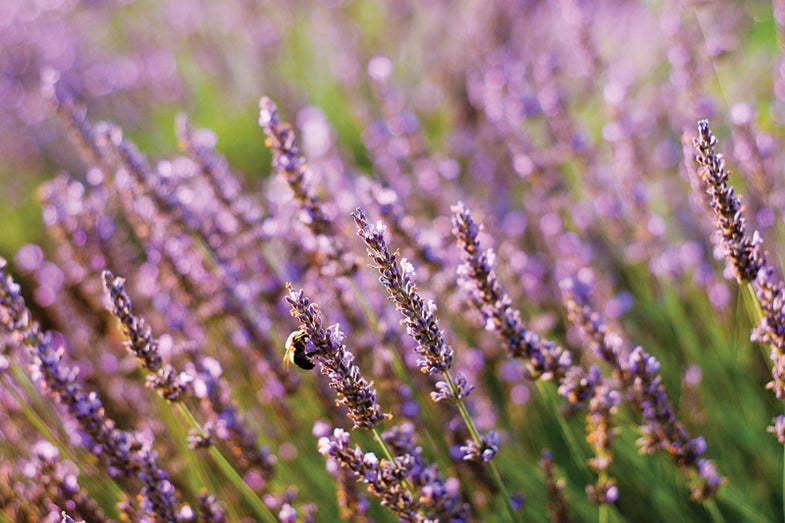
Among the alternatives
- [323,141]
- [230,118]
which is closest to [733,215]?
[323,141]

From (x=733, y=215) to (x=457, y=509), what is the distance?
1.03 meters

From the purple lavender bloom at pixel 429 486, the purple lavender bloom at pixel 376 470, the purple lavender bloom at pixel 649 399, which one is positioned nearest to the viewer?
the purple lavender bloom at pixel 376 470

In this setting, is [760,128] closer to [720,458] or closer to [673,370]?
[673,370]

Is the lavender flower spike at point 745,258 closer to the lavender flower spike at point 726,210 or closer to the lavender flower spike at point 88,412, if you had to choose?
the lavender flower spike at point 726,210

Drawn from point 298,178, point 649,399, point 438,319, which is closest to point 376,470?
point 438,319

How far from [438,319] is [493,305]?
35 cm

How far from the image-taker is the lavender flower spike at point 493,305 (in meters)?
1.72

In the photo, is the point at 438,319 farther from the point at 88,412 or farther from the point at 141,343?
the point at 88,412

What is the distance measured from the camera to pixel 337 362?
1588 millimetres

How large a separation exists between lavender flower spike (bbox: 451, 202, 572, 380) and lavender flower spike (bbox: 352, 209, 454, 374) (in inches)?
7.0

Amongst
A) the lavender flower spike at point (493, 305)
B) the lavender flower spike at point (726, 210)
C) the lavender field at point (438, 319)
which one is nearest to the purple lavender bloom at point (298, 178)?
the lavender field at point (438, 319)

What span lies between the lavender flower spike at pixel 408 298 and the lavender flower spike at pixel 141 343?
0.64 metres

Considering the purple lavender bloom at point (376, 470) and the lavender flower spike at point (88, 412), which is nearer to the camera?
the purple lavender bloom at point (376, 470)

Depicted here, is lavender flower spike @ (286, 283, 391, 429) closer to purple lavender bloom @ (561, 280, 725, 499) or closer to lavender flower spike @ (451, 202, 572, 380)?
lavender flower spike @ (451, 202, 572, 380)
